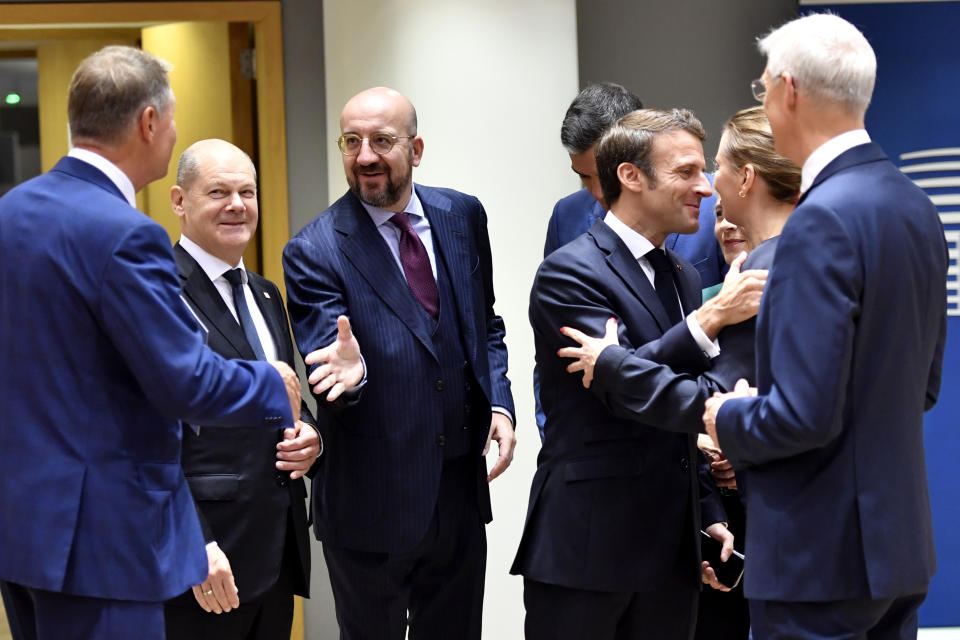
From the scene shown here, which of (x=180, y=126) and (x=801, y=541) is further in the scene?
(x=180, y=126)

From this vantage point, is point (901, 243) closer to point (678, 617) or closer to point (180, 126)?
point (678, 617)

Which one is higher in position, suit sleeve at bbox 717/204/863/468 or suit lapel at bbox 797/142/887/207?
suit lapel at bbox 797/142/887/207

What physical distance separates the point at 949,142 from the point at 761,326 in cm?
305

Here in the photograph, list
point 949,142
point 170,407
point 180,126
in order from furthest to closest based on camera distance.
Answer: point 180,126 < point 949,142 < point 170,407

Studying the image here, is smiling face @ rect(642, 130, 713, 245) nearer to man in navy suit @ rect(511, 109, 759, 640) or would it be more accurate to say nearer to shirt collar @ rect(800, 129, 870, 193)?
man in navy suit @ rect(511, 109, 759, 640)

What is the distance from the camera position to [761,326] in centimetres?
212

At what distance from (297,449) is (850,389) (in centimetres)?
143

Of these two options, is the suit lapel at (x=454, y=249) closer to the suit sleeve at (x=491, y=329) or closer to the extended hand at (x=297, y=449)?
the suit sleeve at (x=491, y=329)

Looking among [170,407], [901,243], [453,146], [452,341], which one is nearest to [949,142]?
[453,146]

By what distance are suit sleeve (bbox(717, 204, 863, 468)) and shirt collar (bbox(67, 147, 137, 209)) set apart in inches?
48.4

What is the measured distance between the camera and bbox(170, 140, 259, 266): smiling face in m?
2.98

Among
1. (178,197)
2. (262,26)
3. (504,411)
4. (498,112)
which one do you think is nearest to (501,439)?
(504,411)

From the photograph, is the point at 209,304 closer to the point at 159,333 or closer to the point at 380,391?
the point at 380,391

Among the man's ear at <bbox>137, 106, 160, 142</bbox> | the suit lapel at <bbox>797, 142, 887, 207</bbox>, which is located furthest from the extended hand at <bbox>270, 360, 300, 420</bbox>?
the suit lapel at <bbox>797, 142, 887, 207</bbox>
